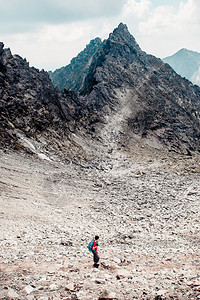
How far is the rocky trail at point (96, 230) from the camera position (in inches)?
376

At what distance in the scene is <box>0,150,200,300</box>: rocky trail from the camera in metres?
9.55

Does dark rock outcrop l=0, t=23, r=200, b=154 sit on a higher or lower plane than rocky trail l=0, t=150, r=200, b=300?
higher

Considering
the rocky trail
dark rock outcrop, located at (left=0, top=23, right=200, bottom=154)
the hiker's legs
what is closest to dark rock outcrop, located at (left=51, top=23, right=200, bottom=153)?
dark rock outcrop, located at (left=0, top=23, right=200, bottom=154)

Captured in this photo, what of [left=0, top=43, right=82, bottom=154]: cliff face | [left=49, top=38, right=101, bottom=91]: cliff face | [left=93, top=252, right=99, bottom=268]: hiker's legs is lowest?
[left=93, top=252, right=99, bottom=268]: hiker's legs

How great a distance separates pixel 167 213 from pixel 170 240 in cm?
447

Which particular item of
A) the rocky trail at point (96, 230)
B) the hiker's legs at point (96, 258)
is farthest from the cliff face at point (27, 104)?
the hiker's legs at point (96, 258)

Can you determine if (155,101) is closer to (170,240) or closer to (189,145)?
(189,145)

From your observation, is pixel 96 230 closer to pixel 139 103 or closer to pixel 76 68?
pixel 139 103

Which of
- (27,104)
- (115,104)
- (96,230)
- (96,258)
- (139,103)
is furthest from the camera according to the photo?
(139,103)

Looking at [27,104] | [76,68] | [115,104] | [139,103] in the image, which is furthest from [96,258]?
[76,68]

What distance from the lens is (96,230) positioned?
55.6ft

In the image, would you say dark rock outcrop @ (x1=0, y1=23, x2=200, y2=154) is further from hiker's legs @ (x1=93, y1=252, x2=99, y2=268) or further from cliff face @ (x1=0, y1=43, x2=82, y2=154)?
hiker's legs @ (x1=93, y1=252, x2=99, y2=268)

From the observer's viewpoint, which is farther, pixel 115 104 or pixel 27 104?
pixel 115 104

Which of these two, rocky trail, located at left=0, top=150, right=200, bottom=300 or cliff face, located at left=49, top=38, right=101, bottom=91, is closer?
rocky trail, located at left=0, top=150, right=200, bottom=300
